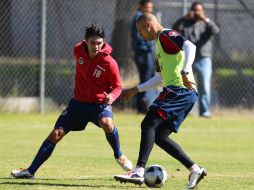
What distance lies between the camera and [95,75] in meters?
9.30

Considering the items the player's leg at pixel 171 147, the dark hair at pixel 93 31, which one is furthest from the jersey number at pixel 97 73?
the player's leg at pixel 171 147

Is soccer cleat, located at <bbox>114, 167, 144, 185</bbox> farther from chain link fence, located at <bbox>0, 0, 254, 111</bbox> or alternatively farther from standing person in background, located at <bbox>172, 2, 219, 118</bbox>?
chain link fence, located at <bbox>0, 0, 254, 111</bbox>

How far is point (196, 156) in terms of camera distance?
1150 cm

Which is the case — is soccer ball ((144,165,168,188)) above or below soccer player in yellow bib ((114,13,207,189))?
below

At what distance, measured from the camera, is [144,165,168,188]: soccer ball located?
330 inches

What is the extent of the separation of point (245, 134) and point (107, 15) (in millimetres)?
6088

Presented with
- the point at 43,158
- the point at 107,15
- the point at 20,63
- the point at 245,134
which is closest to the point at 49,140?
the point at 43,158

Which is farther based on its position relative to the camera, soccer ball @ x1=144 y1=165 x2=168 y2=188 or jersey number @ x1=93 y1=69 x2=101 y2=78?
jersey number @ x1=93 y1=69 x2=101 y2=78

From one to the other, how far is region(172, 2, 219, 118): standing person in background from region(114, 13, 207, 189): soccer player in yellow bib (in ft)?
26.9

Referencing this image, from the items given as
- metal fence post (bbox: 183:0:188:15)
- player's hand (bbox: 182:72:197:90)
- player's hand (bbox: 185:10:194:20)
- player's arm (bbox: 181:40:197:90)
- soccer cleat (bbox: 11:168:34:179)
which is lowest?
metal fence post (bbox: 183:0:188:15)

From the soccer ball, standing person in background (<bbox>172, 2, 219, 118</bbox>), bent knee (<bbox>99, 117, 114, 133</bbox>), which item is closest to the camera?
the soccer ball

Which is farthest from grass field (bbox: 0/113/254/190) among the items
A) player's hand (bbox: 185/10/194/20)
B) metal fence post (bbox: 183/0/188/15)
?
metal fence post (bbox: 183/0/188/15)

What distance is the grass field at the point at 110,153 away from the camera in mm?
8852

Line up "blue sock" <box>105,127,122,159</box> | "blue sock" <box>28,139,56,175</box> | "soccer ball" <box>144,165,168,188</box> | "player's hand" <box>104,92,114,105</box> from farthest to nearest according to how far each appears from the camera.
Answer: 1. "blue sock" <box>105,127,122,159</box>
2. "player's hand" <box>104,92,114,105</box>
3. "blue sock" <box>28,139,56,175</box>
4. "soccer ball" <box>144,165,168,188</box>
